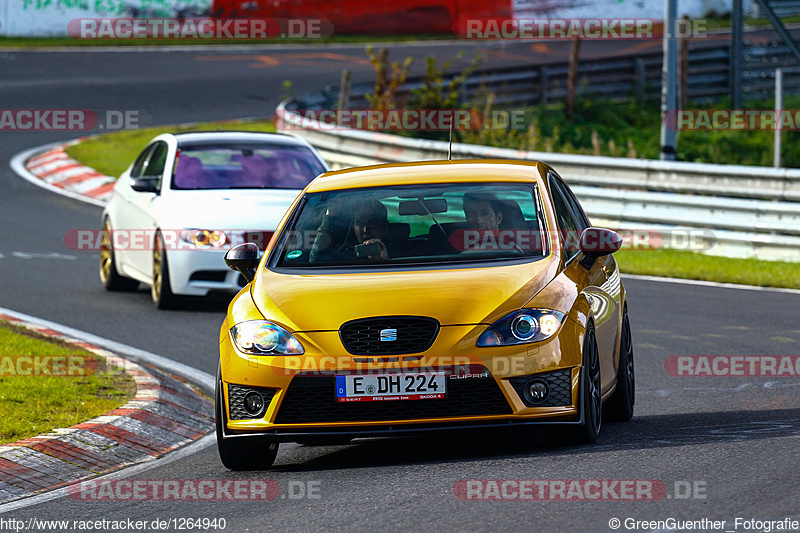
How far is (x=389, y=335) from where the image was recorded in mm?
6711

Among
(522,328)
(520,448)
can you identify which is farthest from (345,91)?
(522,328)

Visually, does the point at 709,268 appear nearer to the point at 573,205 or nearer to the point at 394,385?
the point at 573,205

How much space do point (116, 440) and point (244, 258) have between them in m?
1.22

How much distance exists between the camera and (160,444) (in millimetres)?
7988

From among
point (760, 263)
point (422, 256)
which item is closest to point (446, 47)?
point (760, 263)

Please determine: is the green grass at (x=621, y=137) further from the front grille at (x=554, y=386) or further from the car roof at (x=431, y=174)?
the front grille at (x=554, y=386)

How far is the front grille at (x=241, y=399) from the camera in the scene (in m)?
6.86

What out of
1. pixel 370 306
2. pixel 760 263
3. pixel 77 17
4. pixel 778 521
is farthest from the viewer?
pixel 77 17

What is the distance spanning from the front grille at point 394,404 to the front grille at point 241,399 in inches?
4.0

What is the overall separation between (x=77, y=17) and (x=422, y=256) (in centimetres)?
3194

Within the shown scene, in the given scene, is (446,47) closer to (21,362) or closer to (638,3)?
→ (638,3)

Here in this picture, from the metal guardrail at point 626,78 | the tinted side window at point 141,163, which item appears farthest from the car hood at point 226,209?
the metal guardrail at point 626,78

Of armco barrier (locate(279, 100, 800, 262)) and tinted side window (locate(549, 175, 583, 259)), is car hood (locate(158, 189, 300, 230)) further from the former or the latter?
tinted side window (locate(549, 175, 583, 259))

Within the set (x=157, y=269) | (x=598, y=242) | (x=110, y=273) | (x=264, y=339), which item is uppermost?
(x=598, y=242)
